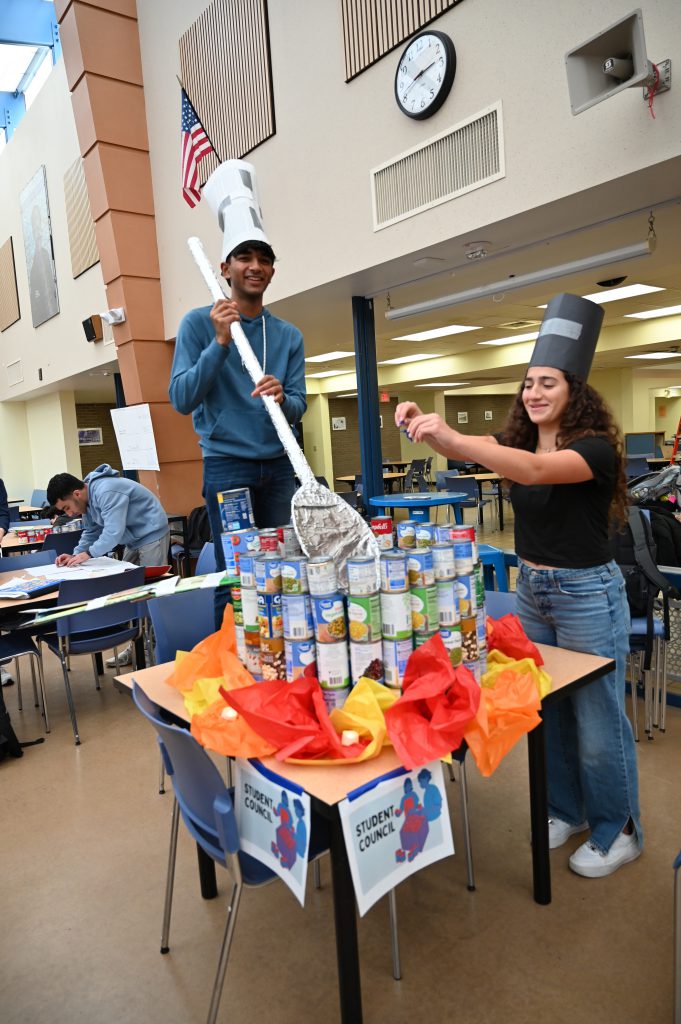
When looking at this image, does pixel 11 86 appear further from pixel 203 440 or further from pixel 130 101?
pixel 203 440

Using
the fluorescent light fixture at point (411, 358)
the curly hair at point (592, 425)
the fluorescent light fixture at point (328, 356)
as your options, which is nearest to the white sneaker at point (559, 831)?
the curly hair at point (592, 425)

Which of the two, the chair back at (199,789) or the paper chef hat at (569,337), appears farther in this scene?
the paper chef hat at (569,337)

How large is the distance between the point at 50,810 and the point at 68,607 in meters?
0.88

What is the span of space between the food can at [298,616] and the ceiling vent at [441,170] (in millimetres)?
3354

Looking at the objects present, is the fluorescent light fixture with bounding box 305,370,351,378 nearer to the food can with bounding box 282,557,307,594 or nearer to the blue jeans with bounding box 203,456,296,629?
the blue jeans with bounding box 203,456,296,629

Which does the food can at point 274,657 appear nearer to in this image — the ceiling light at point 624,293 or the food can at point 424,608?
the food can at point 424,608

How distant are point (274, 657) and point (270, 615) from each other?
0.11 metres

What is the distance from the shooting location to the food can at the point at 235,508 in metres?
2.06

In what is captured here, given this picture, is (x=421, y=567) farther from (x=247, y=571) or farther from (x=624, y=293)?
(x=624, y=293)

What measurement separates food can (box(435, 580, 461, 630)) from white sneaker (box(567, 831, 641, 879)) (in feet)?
3.50

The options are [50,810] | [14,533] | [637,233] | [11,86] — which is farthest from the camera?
[11,86]

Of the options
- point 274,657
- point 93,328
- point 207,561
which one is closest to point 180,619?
point 274,657

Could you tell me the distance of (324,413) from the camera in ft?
51.2

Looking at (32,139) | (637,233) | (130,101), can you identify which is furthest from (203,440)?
(32,139)
